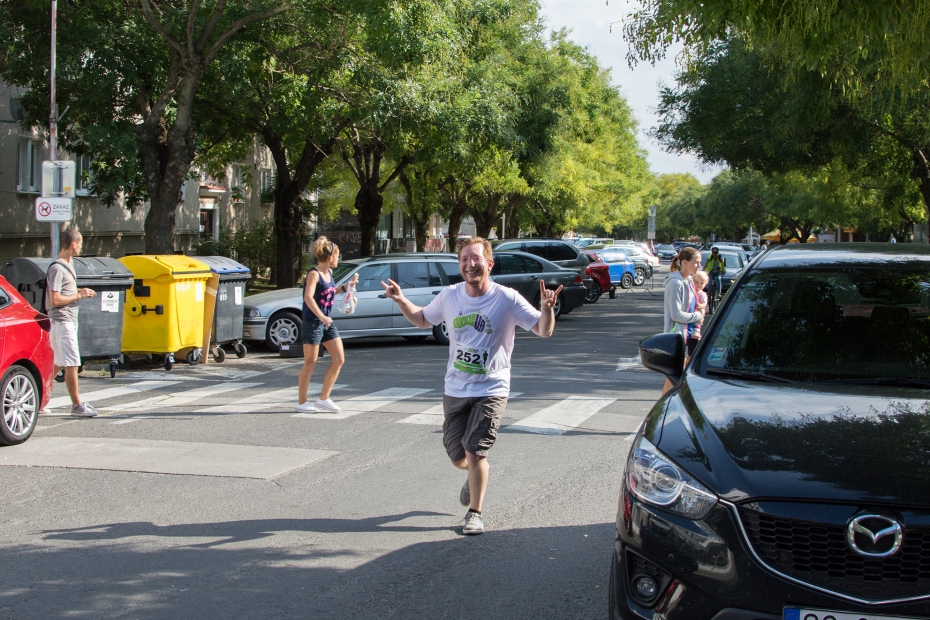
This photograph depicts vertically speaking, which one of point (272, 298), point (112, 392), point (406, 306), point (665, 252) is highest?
point (665, 252)

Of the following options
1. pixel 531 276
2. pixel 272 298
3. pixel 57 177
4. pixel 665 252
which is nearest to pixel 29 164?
pixel 57 177

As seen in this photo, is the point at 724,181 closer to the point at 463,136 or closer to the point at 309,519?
the point at 463,136

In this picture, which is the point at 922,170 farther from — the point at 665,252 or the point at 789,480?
the point at 665,252

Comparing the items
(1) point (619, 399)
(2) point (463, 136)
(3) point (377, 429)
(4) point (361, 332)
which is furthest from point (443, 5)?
(3) point (377, 429)

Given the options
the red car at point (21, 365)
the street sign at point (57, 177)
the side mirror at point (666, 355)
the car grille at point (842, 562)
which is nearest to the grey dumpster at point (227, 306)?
the street sign at point (57, 177)

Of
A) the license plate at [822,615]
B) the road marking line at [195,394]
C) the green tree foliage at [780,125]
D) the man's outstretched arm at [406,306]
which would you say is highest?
the green tree foliage at [780,125]

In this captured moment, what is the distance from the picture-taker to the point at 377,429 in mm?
8875

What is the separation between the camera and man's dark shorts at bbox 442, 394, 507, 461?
542cm

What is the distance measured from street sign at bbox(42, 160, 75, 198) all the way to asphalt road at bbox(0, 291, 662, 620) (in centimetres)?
561

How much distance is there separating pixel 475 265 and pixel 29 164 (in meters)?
23.7

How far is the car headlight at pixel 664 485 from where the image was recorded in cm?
328

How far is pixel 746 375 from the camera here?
4266mm

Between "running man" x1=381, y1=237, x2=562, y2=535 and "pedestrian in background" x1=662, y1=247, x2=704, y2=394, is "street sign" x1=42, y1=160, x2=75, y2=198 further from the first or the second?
"running man" x1=381, y1=237, x2=562, y2=535

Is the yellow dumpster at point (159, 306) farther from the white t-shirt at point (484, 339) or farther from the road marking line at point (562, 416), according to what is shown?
the white t-shirt at point (484, 339)
